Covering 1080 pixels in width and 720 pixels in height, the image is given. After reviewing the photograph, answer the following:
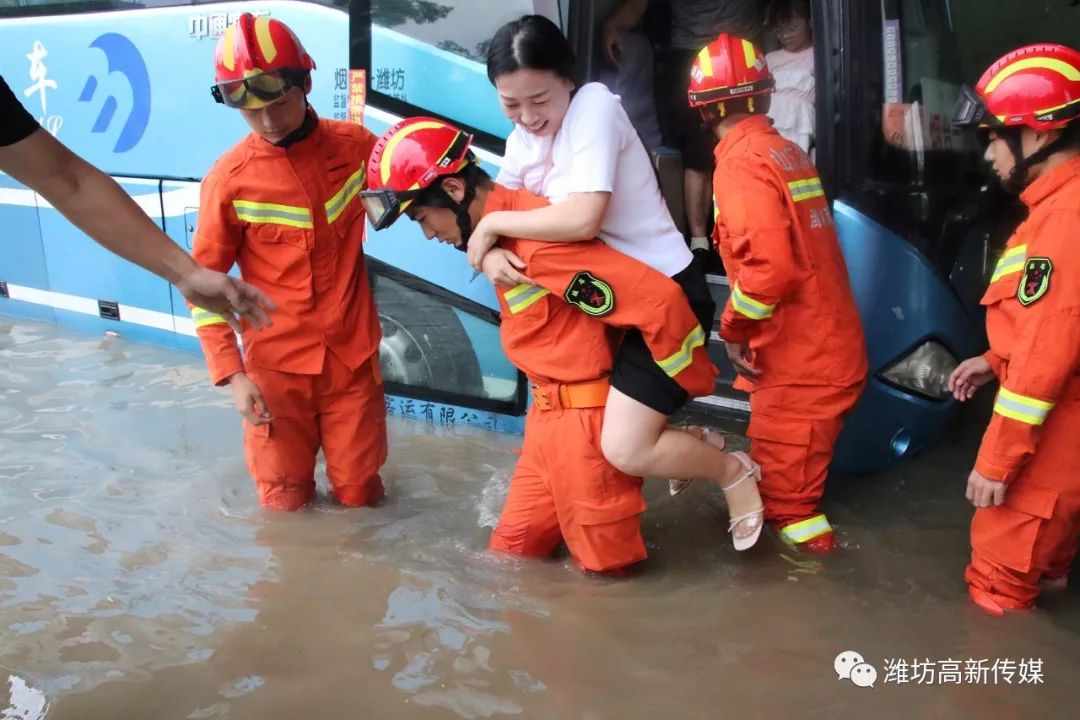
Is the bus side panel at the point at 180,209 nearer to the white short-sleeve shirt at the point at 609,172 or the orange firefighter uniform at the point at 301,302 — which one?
the orange firefighter uniform at the point at 301,302

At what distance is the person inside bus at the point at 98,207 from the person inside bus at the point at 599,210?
0.75 metres

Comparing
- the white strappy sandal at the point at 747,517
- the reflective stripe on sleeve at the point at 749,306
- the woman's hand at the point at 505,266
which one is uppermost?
the woman's hand at the point at 505,266

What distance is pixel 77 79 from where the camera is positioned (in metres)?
5.64

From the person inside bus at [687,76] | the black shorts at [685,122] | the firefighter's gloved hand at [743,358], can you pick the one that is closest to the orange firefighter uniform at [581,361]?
the firefighter's gloved hand at [743,358]

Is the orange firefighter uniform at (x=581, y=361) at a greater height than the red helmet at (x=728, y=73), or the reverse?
the red helmet at (x=728, y=73)

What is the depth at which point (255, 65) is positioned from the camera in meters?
3.15

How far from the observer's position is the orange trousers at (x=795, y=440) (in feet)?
10.7

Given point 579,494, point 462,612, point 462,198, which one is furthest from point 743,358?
point 462,612

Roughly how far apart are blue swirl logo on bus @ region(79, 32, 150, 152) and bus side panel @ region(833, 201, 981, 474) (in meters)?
3.83

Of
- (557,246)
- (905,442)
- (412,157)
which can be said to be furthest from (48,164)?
(905,442)

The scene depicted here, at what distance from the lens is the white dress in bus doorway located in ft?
14.4

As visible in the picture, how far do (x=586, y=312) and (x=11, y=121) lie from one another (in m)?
1.55

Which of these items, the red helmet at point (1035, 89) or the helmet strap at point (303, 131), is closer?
the red helmet at point (1035, 89)

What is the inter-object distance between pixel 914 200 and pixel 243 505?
2.80 metres
